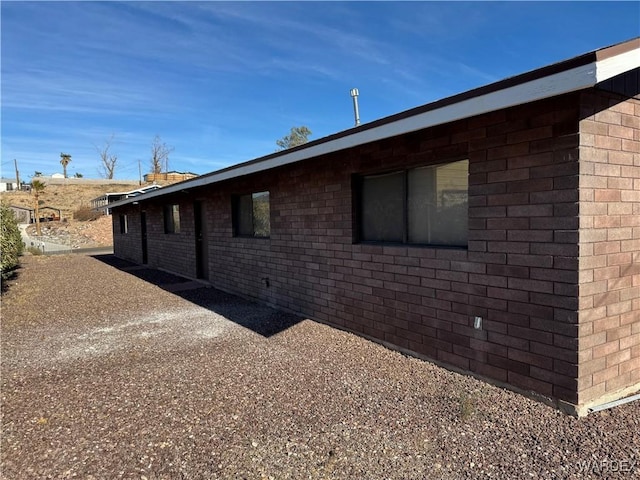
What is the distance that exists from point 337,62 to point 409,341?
1260 cm

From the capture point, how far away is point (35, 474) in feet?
8.89

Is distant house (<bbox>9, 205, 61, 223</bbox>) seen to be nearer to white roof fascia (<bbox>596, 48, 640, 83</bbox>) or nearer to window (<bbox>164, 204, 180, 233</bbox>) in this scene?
window (<bbox>164, 204, 180, 233</bbox>)

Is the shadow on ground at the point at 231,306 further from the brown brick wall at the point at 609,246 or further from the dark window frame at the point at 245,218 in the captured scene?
the brown brick wall at the point at 609,246

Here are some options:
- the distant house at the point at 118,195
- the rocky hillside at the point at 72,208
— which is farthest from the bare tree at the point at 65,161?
the distant house at the point at 118,195

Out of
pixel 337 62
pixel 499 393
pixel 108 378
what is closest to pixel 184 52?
pixel 337 62

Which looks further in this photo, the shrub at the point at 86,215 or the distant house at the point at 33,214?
the distant house at the point at 33,214

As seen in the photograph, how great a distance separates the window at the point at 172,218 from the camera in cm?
1344

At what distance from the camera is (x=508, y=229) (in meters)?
3.69

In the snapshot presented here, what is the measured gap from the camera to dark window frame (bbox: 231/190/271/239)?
8.11 meters

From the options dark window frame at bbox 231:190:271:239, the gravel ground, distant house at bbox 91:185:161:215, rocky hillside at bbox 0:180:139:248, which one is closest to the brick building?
the gravel ground

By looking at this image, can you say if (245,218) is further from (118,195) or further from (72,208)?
(72,208)

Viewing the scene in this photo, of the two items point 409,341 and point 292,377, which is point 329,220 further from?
point 292,377

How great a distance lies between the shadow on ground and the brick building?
3.39 ft

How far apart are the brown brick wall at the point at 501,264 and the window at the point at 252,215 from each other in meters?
2.32
